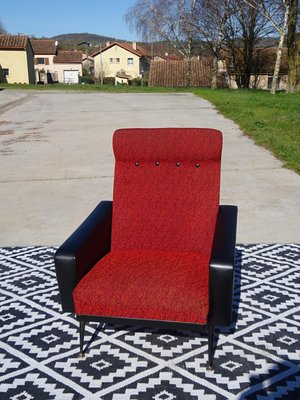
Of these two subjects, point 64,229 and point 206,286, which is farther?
point 64,229

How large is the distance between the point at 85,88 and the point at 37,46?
142 feet

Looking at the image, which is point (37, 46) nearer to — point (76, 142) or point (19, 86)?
point (19, 86)

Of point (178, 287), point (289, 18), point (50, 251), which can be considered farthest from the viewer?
point (289, 18)

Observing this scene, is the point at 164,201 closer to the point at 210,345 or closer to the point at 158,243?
the point at 158,243

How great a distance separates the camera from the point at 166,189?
2.75m

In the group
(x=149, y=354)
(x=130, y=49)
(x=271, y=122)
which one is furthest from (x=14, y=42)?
(x=149, y=354)

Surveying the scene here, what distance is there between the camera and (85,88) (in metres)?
22.9

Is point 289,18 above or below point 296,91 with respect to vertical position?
above

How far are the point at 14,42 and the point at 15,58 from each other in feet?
5.05

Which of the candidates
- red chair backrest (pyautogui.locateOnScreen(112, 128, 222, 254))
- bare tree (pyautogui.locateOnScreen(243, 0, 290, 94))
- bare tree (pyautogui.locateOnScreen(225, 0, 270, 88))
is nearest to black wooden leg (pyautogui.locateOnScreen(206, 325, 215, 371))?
red chair backrest (pyautogui.locateOnScreen(112, 128, 222, 254))

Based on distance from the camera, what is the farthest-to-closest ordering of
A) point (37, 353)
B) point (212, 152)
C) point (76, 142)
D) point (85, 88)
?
point (85, 88), point (76, 142), point (212, 152), point (37, 353)

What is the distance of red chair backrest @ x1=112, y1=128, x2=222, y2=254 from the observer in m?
2.67

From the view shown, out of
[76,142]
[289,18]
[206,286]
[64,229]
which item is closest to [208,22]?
[289,18]

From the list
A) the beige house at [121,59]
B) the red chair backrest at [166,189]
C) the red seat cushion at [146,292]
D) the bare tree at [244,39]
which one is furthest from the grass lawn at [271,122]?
the beige house at [121,59]
